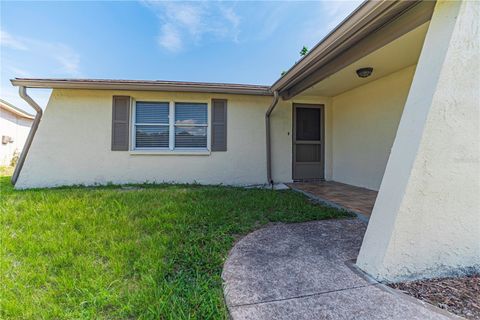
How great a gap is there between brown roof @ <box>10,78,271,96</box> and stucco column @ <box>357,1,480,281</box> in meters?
4.12

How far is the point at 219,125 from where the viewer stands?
20.1 feet

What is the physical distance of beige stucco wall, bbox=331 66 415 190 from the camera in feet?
15.4

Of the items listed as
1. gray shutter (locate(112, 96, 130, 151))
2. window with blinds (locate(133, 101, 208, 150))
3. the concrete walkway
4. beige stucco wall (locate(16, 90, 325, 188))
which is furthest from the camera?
window with blinds (locate(133, 101, 208, 150))

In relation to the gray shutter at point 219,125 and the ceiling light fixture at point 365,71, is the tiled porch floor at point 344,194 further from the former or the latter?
the ceiling light fixture at point 365,71

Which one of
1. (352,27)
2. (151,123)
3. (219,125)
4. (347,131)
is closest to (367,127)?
(347,131)

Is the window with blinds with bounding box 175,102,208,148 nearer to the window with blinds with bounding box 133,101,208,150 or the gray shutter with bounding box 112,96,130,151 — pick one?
the window with blinds with bounding box 133,101,208,150

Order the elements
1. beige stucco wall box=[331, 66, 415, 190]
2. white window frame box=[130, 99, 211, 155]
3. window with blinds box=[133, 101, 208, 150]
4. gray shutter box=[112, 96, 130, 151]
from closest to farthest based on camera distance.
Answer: beige stucco wall box=[331, 66, 415, 190] → gray shutter box=[112, 96, 130, 151] → white window frame box=[130, 99, 211, 155] → window with blinds box=[133, 101, 208, 150]

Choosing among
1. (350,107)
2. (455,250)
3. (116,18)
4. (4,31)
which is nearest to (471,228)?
(455,250)

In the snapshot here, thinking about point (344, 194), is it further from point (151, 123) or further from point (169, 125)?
point (151, 123)

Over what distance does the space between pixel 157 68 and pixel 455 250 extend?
1202 cm

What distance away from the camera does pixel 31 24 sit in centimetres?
627

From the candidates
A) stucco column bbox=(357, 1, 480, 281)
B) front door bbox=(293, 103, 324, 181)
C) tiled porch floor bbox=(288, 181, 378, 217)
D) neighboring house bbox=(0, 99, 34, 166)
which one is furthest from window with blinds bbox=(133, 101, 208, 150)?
neighboring house bbox=(0, 99, 34, 166)

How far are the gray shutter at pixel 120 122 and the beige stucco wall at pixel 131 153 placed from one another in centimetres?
13

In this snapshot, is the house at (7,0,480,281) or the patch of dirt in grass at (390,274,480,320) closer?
the patch of dirt in grass at (390,274,480,320)
